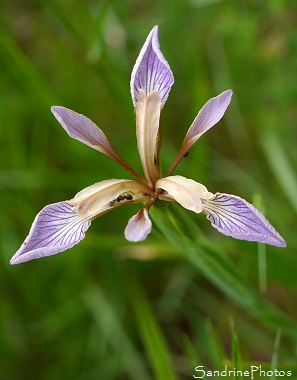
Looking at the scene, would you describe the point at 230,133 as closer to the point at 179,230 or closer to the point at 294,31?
the point at 294,31

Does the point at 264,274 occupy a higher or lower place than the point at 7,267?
lower

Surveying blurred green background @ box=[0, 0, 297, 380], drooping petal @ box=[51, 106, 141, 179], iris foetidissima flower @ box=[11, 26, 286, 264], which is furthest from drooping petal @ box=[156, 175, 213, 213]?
blurred green background @ box=[0, 0, 297, 380]

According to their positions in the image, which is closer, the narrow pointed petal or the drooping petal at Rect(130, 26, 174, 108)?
the narrow pointed petal

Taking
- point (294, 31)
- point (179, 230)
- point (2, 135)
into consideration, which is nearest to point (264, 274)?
point (179, 230)

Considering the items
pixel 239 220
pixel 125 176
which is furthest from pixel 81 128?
pixel 125 176

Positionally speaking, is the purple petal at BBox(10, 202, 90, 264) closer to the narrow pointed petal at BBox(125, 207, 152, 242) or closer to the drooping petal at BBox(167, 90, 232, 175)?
the narrow pointed petal at BBox(125, 207, 152, 242)

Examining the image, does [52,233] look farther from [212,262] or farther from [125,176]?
[125,176]

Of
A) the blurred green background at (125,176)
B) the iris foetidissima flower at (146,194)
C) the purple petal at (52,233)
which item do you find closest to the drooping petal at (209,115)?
the iris foetidissima flower at (146,194)
